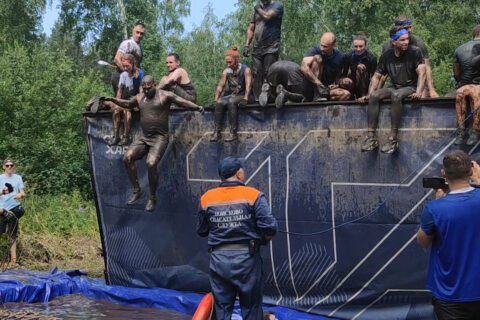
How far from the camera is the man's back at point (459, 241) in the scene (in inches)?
164

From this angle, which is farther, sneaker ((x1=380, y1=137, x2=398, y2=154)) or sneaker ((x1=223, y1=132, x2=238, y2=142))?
sneaker ((x1=223, y1=132, x2=238, y2=142))

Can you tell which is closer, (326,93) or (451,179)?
(451,179)

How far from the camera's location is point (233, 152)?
319 inches

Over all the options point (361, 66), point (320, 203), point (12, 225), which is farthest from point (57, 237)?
point (361, 66)

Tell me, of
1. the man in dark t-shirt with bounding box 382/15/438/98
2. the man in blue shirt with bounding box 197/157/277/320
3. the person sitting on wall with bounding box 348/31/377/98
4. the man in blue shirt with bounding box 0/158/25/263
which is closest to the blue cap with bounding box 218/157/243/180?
the man in blue shirt with bounding box 197/157/277/320

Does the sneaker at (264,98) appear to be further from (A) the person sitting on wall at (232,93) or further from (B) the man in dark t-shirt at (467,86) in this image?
(B) the man in dark t-shirt at (467,86)

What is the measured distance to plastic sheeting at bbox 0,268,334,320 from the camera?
8.45m

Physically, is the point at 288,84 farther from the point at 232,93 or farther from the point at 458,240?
the point at 458,240

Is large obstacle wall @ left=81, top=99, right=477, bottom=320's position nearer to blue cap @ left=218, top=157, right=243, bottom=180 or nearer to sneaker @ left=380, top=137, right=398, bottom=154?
sneaker @ left=380, top=137, right=398, bottom=154

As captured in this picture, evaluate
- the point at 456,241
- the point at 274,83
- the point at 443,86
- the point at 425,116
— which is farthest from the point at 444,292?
the point at 443,86

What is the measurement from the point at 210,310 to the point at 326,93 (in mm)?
2840

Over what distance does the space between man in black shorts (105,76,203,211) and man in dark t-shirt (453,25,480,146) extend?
122 inches

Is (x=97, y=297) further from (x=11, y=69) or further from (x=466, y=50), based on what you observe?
(x=11, y=69)

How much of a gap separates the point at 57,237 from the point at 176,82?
533cm
